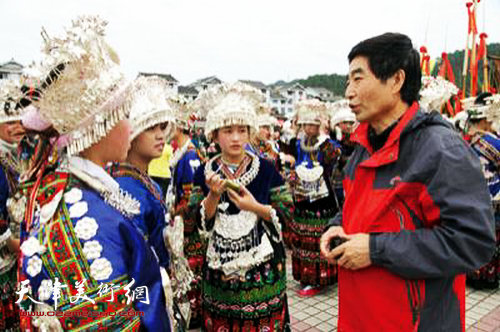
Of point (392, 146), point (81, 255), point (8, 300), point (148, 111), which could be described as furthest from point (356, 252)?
point (8, 300)

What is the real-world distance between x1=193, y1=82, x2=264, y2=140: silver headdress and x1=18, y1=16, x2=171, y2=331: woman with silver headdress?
119 cm

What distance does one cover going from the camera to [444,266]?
141 centimetres

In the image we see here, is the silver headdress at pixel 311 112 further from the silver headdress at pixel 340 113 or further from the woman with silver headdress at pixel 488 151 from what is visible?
the woman with silver headdress at pixel 488 151

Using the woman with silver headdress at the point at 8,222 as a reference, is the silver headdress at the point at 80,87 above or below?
above

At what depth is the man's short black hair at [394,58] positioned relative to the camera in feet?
5.52

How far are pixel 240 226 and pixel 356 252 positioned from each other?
49.3 inches

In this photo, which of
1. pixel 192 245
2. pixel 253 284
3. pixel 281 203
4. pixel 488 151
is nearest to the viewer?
pixel 253 284

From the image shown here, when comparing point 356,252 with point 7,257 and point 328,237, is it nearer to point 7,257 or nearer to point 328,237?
point 328,237

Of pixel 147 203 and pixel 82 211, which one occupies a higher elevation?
pixel 82 211

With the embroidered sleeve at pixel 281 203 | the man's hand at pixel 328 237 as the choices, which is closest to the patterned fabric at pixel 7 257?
the embroidered sleeve at pixel 281 203

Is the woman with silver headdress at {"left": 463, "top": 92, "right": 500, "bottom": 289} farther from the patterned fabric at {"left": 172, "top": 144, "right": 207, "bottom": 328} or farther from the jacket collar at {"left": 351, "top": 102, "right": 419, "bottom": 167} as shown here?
the jacket collar at {"left": 351, "top": 102, "right": 419, "bottom": 167}

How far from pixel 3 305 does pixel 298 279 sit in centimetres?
381

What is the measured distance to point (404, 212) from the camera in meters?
1.56

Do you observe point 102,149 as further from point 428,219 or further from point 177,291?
point 428,219
